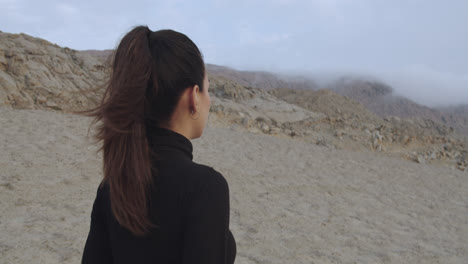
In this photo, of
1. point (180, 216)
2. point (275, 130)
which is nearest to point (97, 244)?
point (180, 216)

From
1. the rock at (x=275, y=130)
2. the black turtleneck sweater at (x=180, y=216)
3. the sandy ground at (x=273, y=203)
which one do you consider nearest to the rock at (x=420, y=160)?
the sandy ground at (x=273, y=203)

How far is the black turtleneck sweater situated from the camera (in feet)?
2.82

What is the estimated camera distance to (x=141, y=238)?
946mm

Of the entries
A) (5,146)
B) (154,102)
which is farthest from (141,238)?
(5,146)

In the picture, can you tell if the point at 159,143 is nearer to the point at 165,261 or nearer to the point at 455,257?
the point at 165,261

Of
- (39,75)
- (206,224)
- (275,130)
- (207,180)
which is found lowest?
(275,130)

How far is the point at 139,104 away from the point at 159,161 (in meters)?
0.16

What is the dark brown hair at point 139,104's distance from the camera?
0.91m

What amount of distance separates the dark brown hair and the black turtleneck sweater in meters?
0.03

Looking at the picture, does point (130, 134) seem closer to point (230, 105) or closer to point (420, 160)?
point (420, 160)

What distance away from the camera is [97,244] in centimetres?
110

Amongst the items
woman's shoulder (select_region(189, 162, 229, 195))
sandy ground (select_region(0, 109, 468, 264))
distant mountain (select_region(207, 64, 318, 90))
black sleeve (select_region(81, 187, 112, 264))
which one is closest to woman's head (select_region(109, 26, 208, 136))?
woman's shoulder (select_region(189, 162, 229, 195))

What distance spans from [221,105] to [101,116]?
45.4 feet

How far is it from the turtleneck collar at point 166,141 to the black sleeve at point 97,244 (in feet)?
0.97
